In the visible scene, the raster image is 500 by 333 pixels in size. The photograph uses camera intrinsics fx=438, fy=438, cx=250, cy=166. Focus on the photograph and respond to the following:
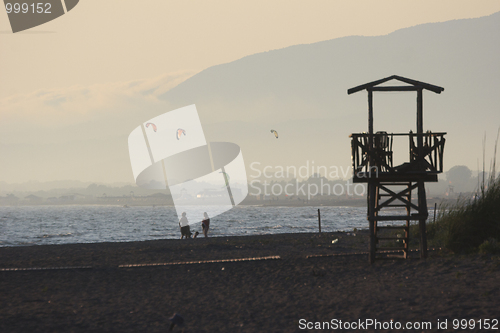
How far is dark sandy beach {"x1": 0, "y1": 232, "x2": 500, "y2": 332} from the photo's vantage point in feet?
30.4

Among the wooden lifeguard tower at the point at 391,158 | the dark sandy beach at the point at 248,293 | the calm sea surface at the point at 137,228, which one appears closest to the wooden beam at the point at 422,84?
the wooden lifeguard tower at the point at 391,158

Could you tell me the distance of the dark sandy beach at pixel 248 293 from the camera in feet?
30.4

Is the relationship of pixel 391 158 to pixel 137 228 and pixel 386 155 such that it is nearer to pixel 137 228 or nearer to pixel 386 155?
pixel 386 155

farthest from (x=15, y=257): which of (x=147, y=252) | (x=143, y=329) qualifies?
(x=143, y=329)

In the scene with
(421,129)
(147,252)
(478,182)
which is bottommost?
(147,252)

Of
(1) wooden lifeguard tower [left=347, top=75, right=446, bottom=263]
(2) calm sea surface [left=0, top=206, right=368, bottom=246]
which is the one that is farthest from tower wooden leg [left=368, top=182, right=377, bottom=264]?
(2) calm sea surface [left=0, top=206, right=368, bottom=246]

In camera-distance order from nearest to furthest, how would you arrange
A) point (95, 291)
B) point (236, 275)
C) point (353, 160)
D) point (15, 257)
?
point (95, 291)
point (236, 275)
point (353, 160)
point (15, 257)

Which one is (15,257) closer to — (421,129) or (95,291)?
(95,291)

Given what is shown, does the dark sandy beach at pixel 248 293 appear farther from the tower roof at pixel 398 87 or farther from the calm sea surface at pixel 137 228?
the calm sea surface at pixel 137 228

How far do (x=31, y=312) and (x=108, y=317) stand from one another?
6.63ft

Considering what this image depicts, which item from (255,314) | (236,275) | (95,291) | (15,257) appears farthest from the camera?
(15,257)

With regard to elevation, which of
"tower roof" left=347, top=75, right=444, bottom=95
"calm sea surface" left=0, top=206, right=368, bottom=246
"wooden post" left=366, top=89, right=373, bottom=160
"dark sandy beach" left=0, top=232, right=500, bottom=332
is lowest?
"calm sea surface" left=0, top=206, right=368, bottom=246

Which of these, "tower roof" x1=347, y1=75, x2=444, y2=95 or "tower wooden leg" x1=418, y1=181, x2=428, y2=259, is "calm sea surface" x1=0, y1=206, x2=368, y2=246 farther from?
"tower roof" x1=347, y1=75, x2=444, y2=95

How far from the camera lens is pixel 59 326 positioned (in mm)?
9344
